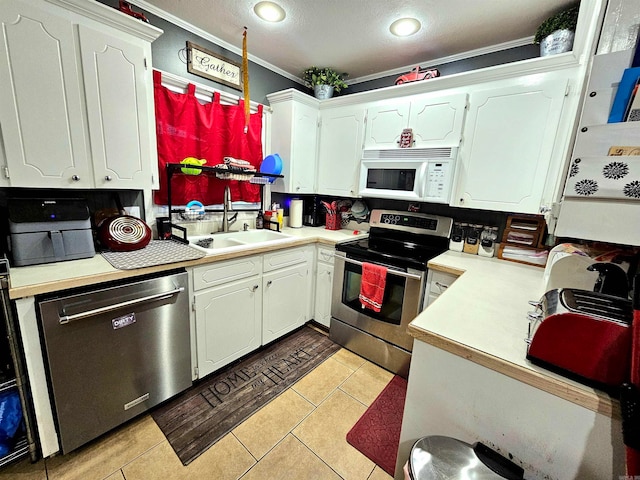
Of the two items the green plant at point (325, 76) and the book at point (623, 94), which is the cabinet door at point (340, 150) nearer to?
the green plant at point (325, 76)

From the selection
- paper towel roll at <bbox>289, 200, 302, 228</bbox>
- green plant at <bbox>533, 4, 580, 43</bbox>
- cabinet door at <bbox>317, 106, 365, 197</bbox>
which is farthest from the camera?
paper towel roll at <bbox>289, 200, 302, 228</bbox>

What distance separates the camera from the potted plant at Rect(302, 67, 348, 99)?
2646 millimetres

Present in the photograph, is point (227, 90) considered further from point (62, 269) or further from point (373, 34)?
point (62, 269)

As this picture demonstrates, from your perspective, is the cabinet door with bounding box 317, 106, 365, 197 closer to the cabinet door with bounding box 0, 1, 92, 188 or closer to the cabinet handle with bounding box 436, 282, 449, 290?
the cabinet handle with bounding box 436, 282, 449, 290

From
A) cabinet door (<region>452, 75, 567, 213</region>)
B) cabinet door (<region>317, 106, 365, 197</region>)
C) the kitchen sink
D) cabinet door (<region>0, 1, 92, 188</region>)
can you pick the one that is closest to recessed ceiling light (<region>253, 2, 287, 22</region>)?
cabinet door (<region>317, 106, 365, 197</region>)

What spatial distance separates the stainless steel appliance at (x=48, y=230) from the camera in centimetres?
130

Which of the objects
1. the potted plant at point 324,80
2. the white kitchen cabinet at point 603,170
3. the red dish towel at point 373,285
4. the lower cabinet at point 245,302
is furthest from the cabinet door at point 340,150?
the white kitchen cabinet at point 603,170

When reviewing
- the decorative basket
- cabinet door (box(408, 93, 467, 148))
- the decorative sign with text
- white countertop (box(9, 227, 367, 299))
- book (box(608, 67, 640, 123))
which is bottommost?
white countertop (box(9, 227, 367, 299))

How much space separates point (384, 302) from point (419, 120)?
1462mm

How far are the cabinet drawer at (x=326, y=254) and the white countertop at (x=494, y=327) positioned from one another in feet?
3.44

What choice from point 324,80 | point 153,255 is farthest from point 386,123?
point 153,255

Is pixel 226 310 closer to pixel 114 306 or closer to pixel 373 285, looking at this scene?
pixel 114 306

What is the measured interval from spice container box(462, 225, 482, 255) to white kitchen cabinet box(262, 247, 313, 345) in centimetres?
130

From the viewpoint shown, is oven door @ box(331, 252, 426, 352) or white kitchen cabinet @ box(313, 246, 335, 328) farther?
white kitchen cabinet @ box(313, 246, 335, 328)
